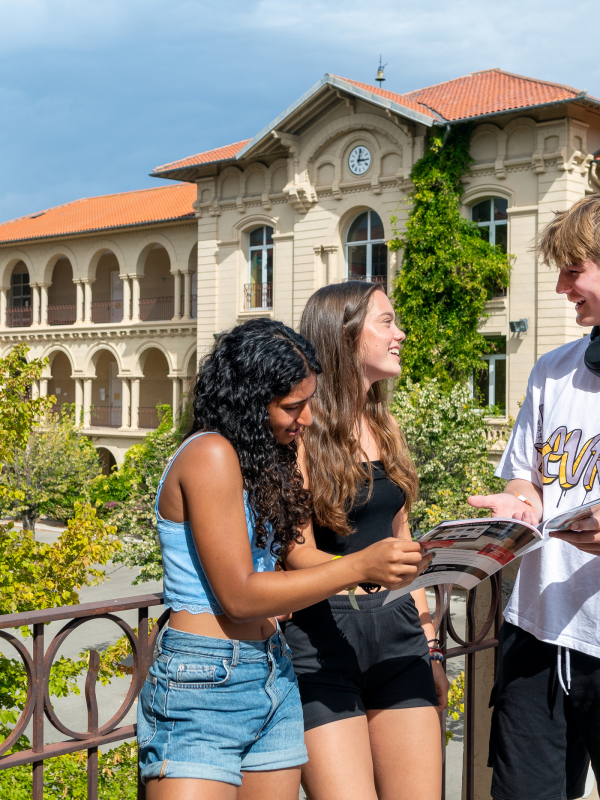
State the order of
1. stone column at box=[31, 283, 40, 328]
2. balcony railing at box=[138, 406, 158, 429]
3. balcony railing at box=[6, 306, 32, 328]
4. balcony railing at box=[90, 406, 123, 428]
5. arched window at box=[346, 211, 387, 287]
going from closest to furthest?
arched window at box=[346, 211, 387, 287] < balcony railing at box=[138, 406, 158, 429] < balcony railing at box=[90, 406, 123, 428] < stone column at box=[31, 283, 40, 328] < balcony railing at box=[6, 306, 32, 328]

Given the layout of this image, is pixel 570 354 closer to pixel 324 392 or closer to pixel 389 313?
pixel 389 313

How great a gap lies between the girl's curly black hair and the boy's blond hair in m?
0.88

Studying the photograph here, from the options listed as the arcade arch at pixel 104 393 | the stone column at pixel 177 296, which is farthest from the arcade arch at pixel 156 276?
the arcade arch at pixel 104 393

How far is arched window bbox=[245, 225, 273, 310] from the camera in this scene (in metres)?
27.8

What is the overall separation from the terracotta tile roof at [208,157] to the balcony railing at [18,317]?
13.2 meters

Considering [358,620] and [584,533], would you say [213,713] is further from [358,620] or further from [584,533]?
[584,533]

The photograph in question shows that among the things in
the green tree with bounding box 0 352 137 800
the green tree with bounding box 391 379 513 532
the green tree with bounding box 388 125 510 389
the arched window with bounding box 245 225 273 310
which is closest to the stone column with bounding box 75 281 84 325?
the arched window with bounding box 245 225 273 310

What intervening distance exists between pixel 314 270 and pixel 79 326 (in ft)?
44.9

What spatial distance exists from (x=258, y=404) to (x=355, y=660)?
882mm

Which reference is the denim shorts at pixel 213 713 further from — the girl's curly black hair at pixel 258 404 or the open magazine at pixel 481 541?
the open magazine at pixel 481 541

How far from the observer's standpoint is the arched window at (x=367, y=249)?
2512cm

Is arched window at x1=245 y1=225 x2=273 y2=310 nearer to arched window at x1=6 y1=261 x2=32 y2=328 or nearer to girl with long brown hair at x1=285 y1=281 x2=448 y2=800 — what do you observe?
arched window at x1=6 y1=261 x2=32 y2=328

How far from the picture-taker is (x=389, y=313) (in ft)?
9.57

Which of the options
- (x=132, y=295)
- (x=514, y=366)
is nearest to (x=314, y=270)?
(x=514, y=366)
